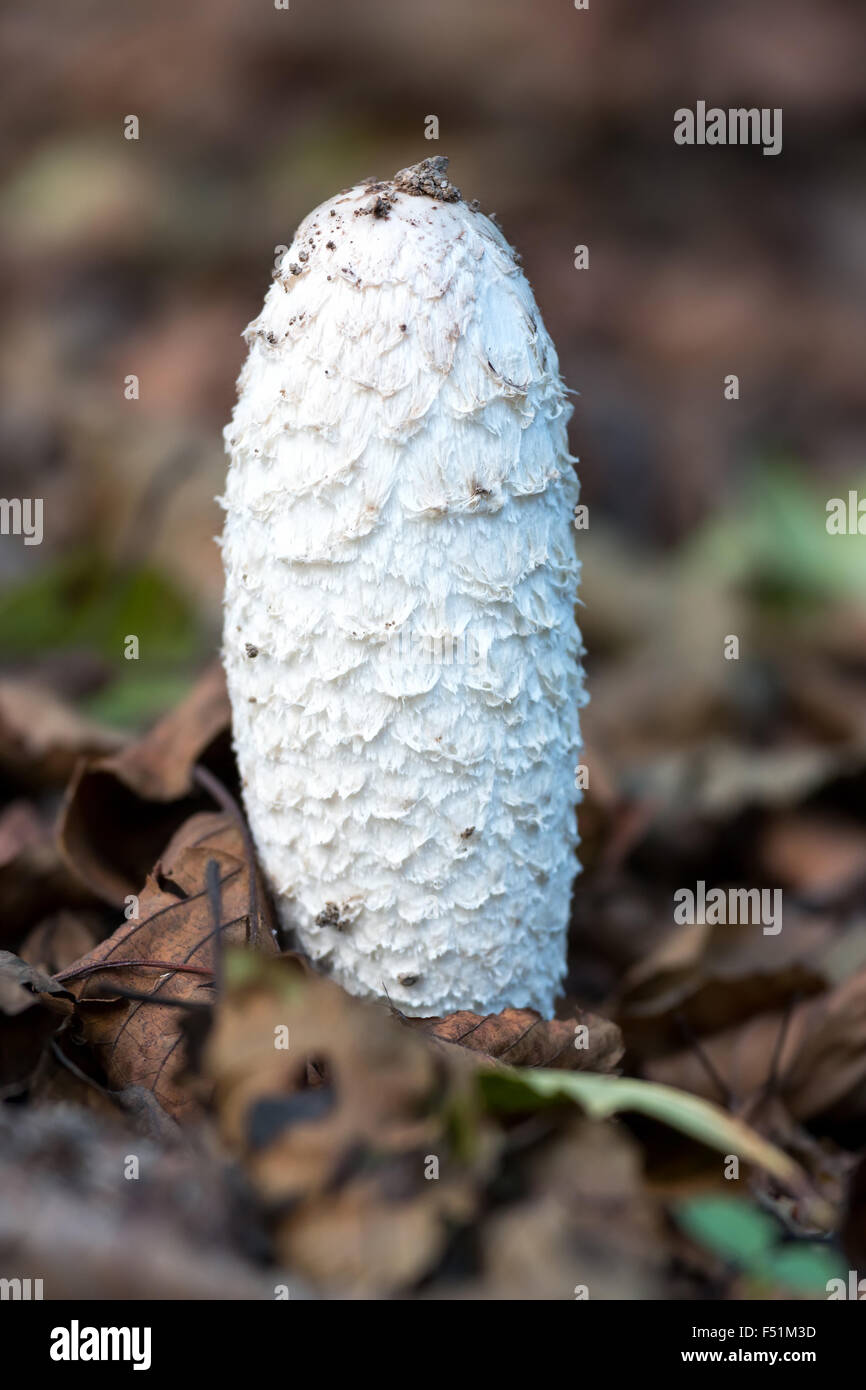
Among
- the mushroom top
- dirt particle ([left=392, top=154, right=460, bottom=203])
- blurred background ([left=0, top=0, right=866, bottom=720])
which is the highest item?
blurred background ([left=0, top=0, right=866, bottom=720])

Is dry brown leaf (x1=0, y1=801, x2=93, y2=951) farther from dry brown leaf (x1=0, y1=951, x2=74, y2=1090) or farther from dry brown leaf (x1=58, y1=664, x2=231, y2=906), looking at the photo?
dry brown leaf (x1=0, y1=951, x2=74, y2=1090)

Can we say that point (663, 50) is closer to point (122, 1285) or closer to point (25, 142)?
point (25, 142)

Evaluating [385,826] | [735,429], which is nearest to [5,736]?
[385,826]

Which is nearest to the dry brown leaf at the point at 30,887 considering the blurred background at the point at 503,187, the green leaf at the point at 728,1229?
the green leaf at the point at 728,1229

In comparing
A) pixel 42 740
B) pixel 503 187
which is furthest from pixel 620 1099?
pixel 503 187

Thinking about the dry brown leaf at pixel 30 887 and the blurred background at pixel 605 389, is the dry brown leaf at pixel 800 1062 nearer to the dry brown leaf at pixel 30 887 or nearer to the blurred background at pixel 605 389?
the blurred background at pixel 605 389

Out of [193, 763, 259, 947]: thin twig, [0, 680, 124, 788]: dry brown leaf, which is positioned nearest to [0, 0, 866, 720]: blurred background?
[0, 680, 124, 788]: dry brown leaf
